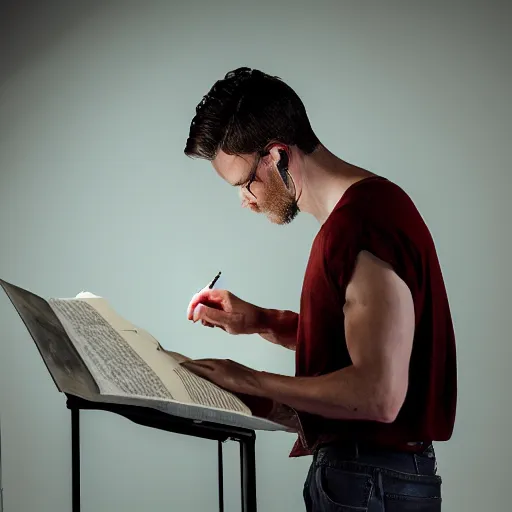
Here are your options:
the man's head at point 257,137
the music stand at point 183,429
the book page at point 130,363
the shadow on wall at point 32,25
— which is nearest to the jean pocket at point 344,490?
the music stand at point 183,429

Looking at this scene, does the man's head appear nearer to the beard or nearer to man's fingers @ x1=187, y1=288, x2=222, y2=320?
the beard

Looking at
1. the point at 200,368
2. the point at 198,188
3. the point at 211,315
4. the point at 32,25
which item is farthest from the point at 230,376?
the point at 32,25

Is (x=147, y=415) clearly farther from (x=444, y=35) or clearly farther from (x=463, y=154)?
(x=444, y=35)

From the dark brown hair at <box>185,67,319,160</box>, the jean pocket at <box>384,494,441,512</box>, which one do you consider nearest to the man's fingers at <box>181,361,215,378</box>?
the jean pocket at <box>384,494,441,512</box>

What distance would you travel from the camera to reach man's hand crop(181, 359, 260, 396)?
2.95 ft

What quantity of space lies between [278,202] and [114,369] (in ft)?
1.63

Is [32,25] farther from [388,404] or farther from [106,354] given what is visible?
[388,404]

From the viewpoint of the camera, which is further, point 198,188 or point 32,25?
point 32,25

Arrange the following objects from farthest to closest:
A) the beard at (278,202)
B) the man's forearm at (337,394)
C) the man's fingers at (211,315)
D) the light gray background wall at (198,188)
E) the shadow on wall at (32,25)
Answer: the shadow on wall at (32,25) < the light gray background wall at (198,188) < the man's fingers at (211,315) < the beard at (278,202) < the man's forearm at (337,394)

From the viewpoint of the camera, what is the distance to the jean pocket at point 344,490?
94 centimetres

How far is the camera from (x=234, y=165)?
120cm

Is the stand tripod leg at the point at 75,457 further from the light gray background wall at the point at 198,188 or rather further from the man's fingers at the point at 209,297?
the light gray background wall at the point at 198,188

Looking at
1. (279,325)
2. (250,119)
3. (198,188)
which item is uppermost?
(198,188)

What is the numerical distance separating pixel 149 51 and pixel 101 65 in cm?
16
